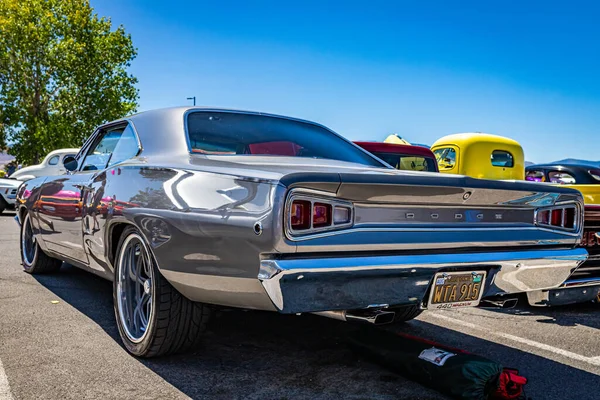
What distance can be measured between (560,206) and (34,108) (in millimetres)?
33794

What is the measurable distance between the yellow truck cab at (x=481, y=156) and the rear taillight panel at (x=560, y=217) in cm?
602

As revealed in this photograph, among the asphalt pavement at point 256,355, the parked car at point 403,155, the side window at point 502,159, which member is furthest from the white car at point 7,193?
the side window at point 502,159

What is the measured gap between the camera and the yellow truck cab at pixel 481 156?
9.34m

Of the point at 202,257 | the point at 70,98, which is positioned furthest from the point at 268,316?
the point at 70,98

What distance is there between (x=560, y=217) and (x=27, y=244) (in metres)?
4.89

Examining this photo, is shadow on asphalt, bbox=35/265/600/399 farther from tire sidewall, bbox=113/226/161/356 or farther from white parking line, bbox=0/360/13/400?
white parking line, bbox=0/360/13/400

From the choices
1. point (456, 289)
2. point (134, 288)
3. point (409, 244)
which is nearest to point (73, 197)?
point (134, 288)

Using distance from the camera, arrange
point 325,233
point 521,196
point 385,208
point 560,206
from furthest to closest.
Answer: point 560,206 → point 521,196 → point 385,208 → point 325,233

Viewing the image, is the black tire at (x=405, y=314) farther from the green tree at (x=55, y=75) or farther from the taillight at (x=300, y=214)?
the green tree at (x=55, y=75)

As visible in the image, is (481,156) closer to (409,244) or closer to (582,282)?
(582,282)

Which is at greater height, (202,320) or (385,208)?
(385,208)

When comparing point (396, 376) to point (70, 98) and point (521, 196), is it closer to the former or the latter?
point (521, 196)

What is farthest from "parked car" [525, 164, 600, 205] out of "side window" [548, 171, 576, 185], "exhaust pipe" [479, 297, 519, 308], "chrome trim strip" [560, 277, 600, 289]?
"exhaust pipe" [479, 297, 519, 308]

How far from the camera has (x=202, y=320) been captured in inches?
118
